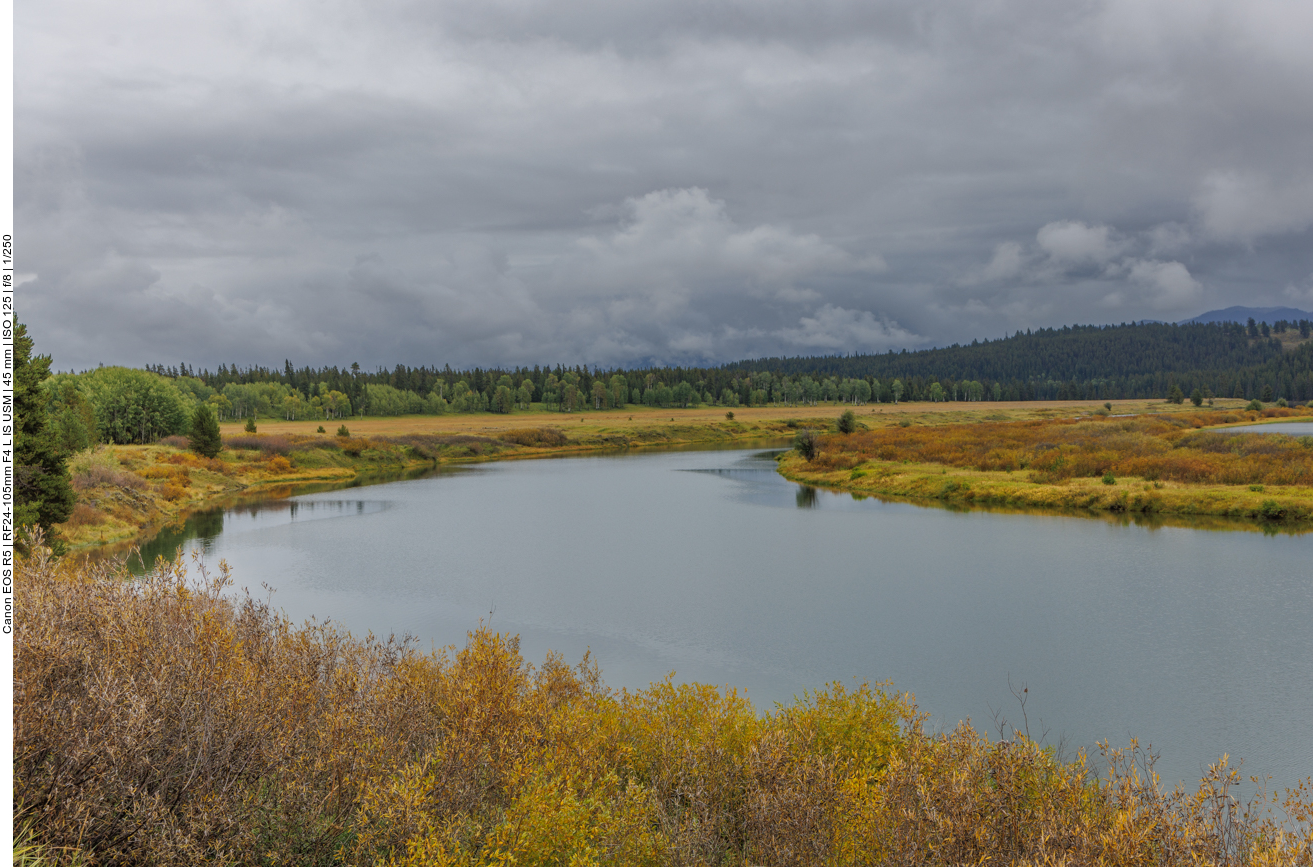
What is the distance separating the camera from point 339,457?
8950 cm

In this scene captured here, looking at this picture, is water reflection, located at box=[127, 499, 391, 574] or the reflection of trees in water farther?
water reflection, located at box=[127, 499, 391, 574]

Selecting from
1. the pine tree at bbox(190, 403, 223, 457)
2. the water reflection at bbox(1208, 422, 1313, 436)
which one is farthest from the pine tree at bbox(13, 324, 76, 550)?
the water reflection at bbox(1208, 422, 1313, 436)

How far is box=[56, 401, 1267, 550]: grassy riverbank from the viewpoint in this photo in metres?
47.5

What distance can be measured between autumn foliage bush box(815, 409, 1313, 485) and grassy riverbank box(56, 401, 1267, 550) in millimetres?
5970

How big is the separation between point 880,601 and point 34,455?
107ft

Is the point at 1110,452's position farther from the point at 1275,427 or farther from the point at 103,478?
the point at 103,478

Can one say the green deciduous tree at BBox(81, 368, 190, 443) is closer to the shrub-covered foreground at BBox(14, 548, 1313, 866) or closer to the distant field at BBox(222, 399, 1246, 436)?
the distant field at BBox(222, 399, 1246, 436)

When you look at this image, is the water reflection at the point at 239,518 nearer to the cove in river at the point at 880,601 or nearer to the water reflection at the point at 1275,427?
the cove in river at the point at 880,601

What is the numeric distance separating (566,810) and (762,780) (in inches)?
130

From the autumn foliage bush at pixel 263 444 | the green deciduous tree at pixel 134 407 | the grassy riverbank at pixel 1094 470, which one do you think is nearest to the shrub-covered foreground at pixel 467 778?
the grassy riverbank at pixel 1094 470

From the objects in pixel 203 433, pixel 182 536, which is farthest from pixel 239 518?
pixel 203 433

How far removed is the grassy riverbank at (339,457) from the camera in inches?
1871

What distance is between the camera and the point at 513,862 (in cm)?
765

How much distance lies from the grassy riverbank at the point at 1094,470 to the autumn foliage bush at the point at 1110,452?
90mm
